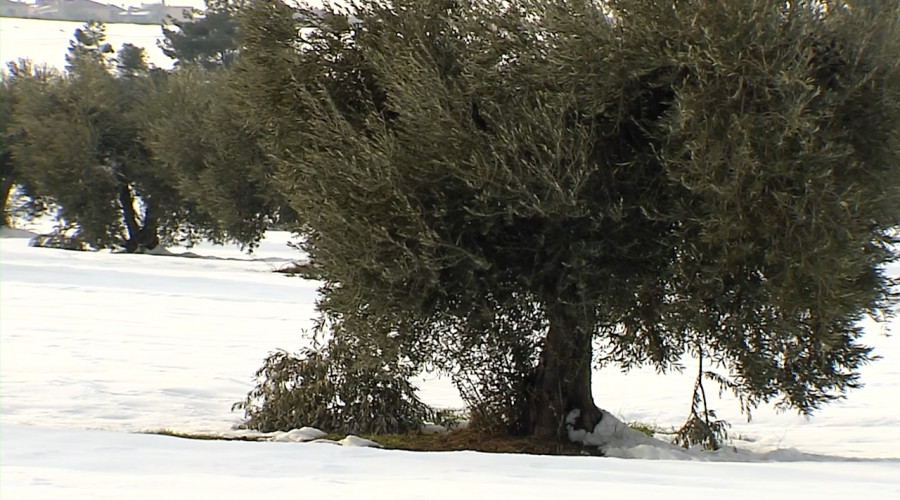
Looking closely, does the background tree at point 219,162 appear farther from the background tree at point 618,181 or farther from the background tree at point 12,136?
the background tree at point 618,181

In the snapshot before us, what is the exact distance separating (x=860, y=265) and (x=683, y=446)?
279 cm

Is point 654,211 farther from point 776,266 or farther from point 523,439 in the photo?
point 523,439

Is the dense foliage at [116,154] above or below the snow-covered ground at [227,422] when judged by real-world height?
above

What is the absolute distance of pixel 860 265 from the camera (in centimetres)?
841

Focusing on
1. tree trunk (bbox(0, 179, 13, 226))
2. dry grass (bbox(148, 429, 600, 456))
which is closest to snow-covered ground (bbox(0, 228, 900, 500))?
dry grass (bbox(148, 429, 600, 456))

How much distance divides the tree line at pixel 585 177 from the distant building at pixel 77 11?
94189 millimetres

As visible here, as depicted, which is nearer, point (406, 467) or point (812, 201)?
point (406, 467)

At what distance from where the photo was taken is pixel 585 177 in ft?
28.3

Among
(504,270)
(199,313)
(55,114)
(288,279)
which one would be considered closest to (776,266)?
(504,270)

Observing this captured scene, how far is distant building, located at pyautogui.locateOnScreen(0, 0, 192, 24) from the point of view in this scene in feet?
356

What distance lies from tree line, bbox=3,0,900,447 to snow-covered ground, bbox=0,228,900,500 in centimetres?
113

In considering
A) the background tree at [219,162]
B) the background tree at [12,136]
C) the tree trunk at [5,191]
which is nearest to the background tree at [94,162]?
the background tree at [12,136]

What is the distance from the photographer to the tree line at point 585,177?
332 inches

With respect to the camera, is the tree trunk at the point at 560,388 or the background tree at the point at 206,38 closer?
the tree trunk at the point at 560,388
